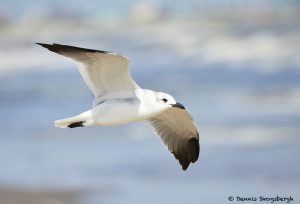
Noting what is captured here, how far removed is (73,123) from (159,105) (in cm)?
67

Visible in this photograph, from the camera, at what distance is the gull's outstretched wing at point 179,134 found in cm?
887

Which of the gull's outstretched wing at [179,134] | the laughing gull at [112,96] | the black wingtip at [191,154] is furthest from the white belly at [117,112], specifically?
the black wingtip at [191,154]

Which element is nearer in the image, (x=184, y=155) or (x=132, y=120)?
(x=132, y=120)

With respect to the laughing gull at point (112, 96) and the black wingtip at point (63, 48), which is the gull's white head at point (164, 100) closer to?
the laughing gull at point (112, 96)

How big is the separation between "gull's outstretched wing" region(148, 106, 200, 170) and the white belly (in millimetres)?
701

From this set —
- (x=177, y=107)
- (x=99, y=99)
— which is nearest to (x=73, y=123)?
(x=99, y=99)

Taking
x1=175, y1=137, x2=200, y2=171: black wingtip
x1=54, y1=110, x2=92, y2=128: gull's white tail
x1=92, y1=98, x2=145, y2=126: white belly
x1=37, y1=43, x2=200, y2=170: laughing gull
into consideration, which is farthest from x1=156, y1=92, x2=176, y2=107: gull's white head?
x1=175, y1=137, x2=200, y2=171: black wingtip

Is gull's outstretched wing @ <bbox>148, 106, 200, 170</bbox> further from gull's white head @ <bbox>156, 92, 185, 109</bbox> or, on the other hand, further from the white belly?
the white belly

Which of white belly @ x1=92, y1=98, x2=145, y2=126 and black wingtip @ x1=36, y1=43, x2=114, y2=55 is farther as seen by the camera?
white belly @ x1=92, y1=98, x2=145, y2=126

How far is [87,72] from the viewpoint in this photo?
26.7 ft

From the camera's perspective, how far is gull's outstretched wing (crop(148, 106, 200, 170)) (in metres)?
8.87

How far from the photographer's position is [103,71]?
8.14 metres

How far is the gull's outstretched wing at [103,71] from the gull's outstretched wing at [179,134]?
2.41 ft

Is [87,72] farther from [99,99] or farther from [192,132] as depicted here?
[192,132]
